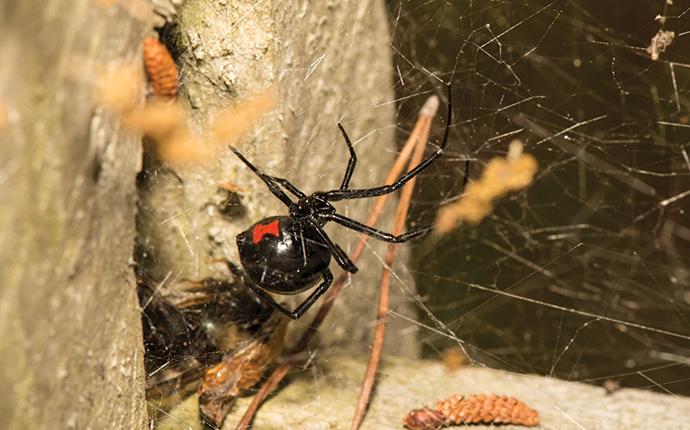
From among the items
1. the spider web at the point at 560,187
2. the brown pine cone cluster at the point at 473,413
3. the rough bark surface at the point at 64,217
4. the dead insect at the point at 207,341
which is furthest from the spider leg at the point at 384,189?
the rough bark surface at the point at 64,217

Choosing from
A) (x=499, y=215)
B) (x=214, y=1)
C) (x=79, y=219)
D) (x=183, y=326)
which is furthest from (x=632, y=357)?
(x=79, y=219)

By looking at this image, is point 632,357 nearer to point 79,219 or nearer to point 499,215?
point 499,215

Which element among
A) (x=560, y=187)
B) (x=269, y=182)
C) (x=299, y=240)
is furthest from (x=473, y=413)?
(x=560, y=187)

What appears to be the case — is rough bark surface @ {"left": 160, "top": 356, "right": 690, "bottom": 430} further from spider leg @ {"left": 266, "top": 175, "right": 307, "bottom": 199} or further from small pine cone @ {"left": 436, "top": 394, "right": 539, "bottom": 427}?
spider leg @ {"left": 266, "top": 175, "right": 307, "bottom": 199}

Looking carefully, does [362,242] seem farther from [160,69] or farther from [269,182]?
[160,69]

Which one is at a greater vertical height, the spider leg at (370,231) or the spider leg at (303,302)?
the spider leg at (370,231)

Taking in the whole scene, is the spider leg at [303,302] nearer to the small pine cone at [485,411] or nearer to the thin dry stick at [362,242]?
the thin dry stick at [362,242]
